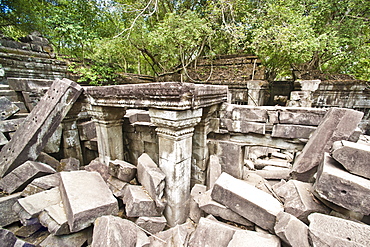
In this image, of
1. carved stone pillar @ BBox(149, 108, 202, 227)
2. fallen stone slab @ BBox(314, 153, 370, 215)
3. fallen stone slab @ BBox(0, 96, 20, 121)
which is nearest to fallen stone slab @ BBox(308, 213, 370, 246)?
→ fallen stone slab @ BBox(314, 153, 370, 215)

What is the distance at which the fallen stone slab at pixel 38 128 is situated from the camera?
2.58 metres

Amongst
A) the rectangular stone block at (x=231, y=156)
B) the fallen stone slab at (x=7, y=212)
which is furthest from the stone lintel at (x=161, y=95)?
the fallen stone slab at (x=7, y=212)

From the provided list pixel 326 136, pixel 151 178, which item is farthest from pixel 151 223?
pixel 326 136

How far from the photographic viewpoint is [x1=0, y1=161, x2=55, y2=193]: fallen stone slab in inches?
92.4

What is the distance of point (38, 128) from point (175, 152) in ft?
8.04

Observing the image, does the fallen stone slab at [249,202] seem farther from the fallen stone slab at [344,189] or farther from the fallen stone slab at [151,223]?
the fallen stone slab at [151,223]

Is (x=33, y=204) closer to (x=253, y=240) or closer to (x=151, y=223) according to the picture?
(x=151, y=223)

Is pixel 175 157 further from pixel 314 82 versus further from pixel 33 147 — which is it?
pixel 314 82

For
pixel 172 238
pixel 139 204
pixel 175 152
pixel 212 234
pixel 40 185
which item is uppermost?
pixel 175 152

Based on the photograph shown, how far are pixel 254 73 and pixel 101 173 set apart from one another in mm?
6805

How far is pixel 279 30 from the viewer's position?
19.5 feet

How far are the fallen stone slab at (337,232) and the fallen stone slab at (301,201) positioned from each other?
6.2 inches

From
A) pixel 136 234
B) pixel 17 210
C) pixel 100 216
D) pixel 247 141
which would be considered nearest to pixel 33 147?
pixel 17 210

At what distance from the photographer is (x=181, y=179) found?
2477 mm
